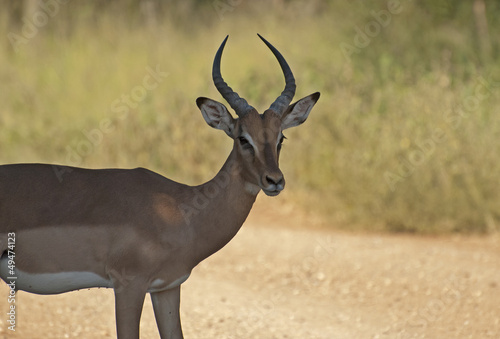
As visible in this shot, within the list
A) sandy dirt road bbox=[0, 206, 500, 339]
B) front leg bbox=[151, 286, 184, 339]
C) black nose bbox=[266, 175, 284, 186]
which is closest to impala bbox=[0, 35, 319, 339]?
black nose bbox=[266, 175, 284, 186]

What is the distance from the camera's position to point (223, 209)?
5727mm

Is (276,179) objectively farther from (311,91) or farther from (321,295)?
(311,91)

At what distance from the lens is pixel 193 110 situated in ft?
51.2

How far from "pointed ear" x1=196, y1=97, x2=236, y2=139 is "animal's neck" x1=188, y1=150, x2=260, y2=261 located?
22 cm

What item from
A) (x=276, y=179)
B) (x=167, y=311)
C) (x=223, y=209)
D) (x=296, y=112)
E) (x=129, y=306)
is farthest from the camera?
(x=296, y=112)

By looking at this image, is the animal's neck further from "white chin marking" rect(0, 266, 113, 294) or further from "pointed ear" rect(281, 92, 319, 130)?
"white chin marking" rect(0, 266, 113, 294)

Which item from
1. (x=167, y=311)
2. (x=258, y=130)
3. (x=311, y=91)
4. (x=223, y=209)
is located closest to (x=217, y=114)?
(x=258, y=130)

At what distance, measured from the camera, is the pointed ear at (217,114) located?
19.1 feet

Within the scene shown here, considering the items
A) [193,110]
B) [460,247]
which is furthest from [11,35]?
[460,247]

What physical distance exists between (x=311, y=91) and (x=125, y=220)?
33.5ft

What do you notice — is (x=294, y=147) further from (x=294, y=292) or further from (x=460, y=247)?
(x=294, y=292)

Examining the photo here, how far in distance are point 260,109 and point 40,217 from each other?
31.8 feet

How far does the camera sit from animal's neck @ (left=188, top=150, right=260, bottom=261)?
568 centimetres

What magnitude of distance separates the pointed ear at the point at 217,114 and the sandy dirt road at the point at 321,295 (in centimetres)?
230
